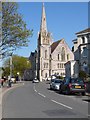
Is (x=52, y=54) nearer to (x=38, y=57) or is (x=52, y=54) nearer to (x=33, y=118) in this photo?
(x=38, y=57)

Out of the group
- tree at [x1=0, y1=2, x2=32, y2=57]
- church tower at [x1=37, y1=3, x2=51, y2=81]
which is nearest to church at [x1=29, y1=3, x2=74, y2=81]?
church tower at [x1=37, y1=3, x2=51, y2=81]

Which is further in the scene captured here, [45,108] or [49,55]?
[49,55]

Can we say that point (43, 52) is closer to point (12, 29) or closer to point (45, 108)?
point (12, 29)

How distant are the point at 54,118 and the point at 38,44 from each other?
14179cm

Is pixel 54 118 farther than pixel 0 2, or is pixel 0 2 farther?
pixel 0 2

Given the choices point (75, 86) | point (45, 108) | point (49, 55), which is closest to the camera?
point (45, 108)

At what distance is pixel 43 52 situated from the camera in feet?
486

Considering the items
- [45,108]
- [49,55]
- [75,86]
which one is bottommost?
[45,108]

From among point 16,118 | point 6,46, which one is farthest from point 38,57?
→ point 16,118

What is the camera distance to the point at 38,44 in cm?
15412

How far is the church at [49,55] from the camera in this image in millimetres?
144600

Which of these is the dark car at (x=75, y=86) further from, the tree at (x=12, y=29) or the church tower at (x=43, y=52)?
the church tower at (x=43, y=52)

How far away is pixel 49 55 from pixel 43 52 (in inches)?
123

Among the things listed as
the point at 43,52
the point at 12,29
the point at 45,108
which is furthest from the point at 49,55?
the point at 45,108
